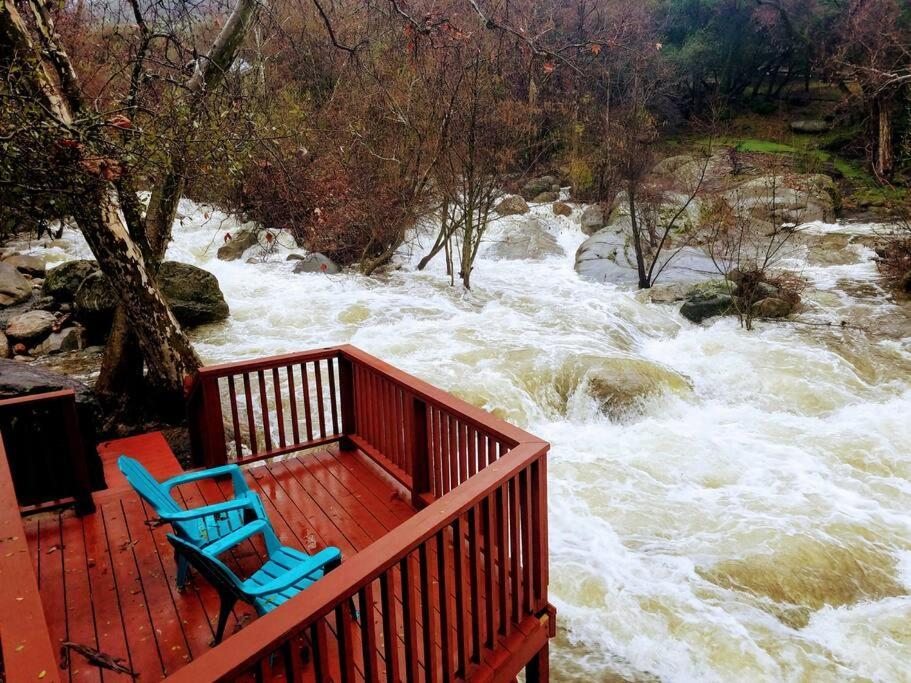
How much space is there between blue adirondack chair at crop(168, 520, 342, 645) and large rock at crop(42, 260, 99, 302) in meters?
9.68

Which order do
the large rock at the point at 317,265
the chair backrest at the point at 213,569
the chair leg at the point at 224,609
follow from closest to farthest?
the chair backrest at the point at 213,569, the chair leg at the point at 224,609, the large rock at the point at 317,265

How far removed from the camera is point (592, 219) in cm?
2103

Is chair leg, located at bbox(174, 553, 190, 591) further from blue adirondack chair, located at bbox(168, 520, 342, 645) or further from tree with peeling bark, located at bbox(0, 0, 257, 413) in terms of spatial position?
tree with peeling bark, located at bbox(0, 0, 257, 413)

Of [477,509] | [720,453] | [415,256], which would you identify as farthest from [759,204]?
[477,509]

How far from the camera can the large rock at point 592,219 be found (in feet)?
67.9

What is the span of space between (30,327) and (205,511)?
8785mm

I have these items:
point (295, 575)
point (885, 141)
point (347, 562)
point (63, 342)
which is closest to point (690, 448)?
point (295, 575)

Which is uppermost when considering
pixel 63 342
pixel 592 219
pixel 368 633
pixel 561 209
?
pixel 561 209

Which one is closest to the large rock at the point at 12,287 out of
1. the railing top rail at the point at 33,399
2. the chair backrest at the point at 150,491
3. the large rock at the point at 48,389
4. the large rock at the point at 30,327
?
the large rock at the point at 30,327

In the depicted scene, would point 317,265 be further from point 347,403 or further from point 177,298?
point 347,403

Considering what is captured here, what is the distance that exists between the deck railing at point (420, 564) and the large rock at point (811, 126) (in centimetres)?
2791

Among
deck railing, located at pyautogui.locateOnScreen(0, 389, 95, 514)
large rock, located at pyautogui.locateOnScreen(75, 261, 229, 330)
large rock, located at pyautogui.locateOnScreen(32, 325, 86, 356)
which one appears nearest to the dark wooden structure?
deck railing, located at pyautogui.locateOnScreen(0, 389, 95, 514)

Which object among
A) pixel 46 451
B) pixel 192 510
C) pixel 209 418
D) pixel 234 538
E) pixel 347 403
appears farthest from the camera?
pixel 347 403

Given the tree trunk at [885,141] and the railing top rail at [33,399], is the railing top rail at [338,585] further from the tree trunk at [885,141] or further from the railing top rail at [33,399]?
the tree trunk at [885,141]
